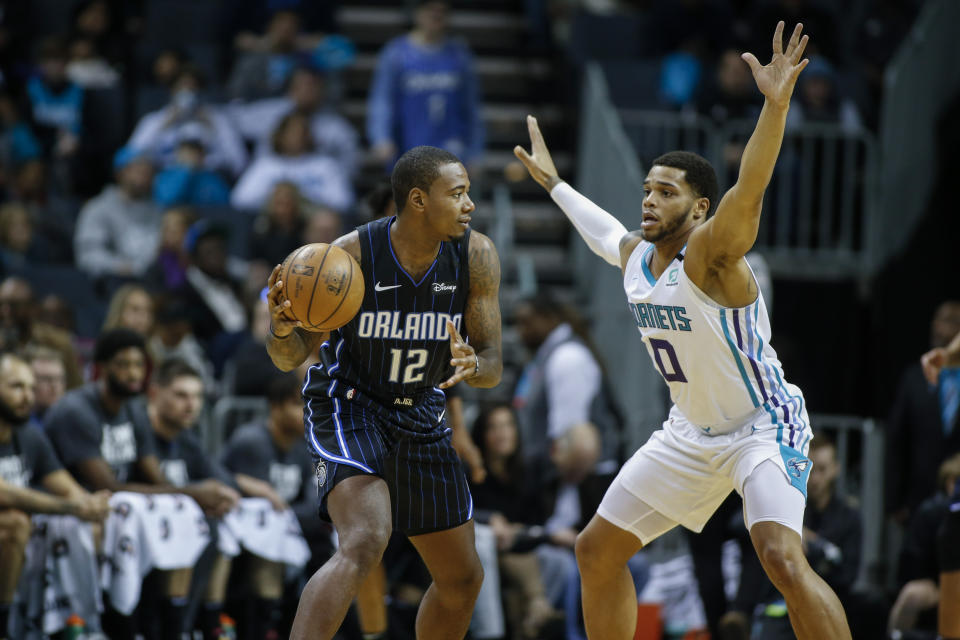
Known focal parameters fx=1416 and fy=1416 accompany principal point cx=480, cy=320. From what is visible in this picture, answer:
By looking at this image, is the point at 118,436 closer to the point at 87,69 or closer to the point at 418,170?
the point at 418,170

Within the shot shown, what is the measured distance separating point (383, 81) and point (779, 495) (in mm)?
7660

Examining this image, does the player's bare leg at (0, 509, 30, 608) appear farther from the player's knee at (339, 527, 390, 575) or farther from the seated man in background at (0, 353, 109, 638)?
the player's knee at (339, 527, 390, 575)

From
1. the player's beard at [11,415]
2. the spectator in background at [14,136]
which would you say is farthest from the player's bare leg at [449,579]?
the spectator in background at [14,136]

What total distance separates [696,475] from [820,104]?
304 inches

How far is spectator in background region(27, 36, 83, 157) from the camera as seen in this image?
1369cm

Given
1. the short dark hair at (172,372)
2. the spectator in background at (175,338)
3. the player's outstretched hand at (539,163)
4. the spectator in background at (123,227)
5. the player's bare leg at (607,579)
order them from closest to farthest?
1. the player's bare leg at (607,579)
2. the player's outstretched hand at (539,163)
3. the short dark hair at (172,372)
4. the spectator in background at (175,338)
5. the spectator in background at (123,227)

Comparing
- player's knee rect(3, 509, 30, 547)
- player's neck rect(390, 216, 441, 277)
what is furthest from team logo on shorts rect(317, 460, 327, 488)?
player's knee rect(3, 509, 30, 547)

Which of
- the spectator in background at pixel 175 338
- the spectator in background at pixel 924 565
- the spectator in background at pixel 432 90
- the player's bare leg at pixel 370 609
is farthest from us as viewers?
the spectator in background at pixel 432 90

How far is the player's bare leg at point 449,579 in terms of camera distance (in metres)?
6.08

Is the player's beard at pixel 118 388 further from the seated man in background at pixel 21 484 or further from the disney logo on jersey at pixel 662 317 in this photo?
the disney logo on jersey at pixel 662 317

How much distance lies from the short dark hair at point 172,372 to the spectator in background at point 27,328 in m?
0.92

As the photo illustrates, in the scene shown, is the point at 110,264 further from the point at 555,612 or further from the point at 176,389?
the point at 555,612

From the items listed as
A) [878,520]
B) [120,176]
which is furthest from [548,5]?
[878,520]

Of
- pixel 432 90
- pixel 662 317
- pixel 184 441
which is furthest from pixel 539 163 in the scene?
pixel 432 90
